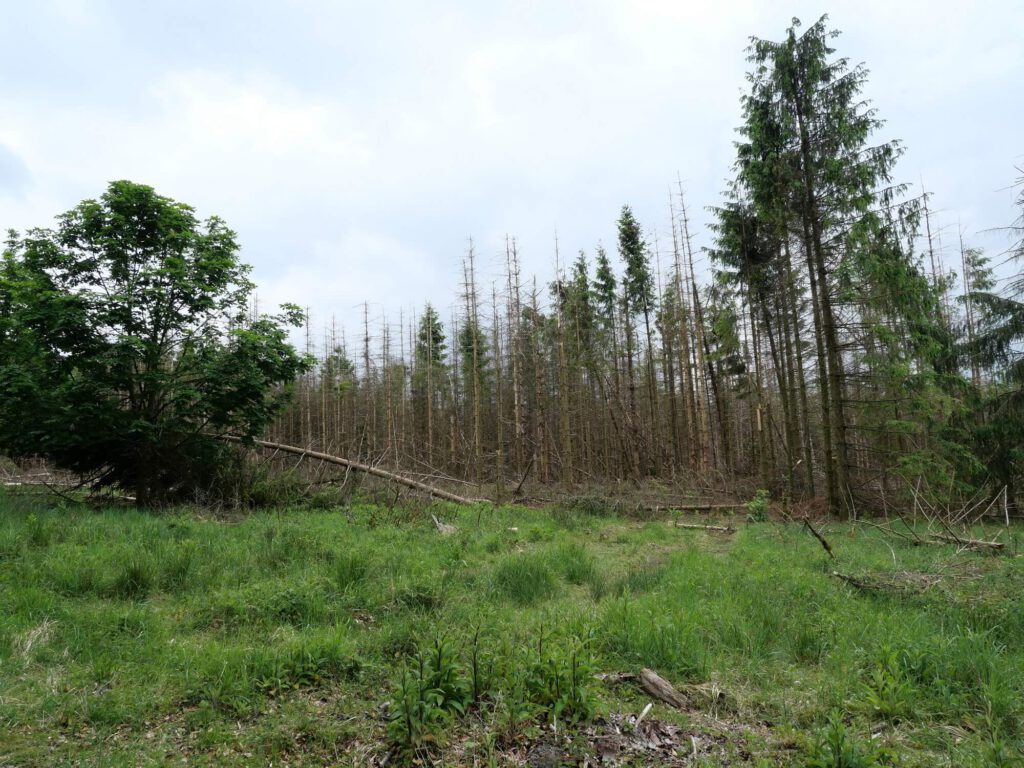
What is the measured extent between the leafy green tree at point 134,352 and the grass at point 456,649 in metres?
3.07

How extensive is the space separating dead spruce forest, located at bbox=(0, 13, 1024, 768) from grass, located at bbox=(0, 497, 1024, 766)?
3 centimetres

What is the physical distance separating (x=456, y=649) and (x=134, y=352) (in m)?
9.66

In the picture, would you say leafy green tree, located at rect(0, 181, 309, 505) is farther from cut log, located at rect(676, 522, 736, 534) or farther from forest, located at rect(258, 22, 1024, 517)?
cut log, located at rect(676, 522, 736, 534)

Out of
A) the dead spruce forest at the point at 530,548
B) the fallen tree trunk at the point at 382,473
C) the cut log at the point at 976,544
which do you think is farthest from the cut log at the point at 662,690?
the fallen tree trunk at the point at 382,473

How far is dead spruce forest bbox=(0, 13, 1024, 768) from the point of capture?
324 cm

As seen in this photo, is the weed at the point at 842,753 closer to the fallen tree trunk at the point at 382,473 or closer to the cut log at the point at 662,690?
the cut log at the point at 662,690

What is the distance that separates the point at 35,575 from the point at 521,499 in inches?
526

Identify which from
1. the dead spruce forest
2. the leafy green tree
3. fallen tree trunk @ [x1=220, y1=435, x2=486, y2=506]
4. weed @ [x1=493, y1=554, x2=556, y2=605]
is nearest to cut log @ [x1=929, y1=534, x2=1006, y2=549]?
the dead spruce forest

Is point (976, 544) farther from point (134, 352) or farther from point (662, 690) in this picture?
point (134, 352)

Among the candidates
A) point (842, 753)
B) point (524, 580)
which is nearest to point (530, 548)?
point (524, 580)

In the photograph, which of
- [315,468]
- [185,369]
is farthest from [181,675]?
[315,468]

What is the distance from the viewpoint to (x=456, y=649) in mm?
3918

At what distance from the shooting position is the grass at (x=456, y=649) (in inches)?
122

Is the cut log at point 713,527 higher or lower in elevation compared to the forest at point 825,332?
lower
